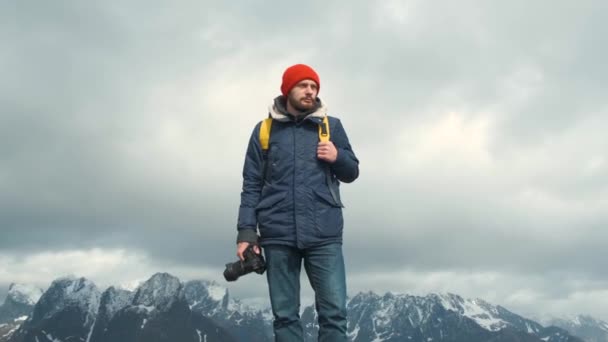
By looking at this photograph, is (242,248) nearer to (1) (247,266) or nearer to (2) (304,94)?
(1) (247,266)

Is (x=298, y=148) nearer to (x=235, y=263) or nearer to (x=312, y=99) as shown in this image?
(x=312, y=99)

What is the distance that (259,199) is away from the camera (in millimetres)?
9102

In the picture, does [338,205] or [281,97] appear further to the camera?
[281,97]

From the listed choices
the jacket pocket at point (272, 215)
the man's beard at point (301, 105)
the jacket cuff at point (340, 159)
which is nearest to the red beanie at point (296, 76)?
the man's beard at point (301, 105)

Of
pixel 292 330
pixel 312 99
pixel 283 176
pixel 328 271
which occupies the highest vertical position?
pixel 312 99

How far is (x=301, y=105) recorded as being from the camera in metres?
9.09

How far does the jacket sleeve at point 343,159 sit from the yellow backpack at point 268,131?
0.61ft

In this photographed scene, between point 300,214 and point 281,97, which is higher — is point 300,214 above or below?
below

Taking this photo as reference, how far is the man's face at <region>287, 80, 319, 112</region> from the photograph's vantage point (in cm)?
903

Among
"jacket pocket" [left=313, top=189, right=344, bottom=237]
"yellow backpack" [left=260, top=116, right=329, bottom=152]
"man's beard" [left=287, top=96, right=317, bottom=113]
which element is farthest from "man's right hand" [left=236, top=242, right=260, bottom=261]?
"man's beard" [left=287, top=96, right=317, bottom=113]

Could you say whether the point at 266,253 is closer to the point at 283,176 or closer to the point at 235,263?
the point at 235,263

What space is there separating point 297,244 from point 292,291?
2.38 ft

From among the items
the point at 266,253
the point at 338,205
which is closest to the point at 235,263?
the point at 266,253

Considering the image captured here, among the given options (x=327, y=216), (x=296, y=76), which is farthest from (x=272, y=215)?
(x=296, y=76)
